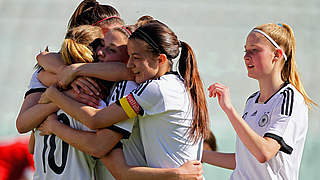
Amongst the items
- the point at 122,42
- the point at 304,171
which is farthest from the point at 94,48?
the point at 304,171

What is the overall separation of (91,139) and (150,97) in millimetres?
303

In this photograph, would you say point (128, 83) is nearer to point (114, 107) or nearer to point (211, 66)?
point (114, 107)

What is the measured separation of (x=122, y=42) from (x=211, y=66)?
16.9 feet

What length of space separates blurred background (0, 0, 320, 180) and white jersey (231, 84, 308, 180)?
427 centimetres

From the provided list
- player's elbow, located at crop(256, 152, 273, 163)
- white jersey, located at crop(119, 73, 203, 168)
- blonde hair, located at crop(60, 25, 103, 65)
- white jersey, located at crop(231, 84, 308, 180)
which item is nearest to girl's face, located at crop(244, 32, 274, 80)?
white jersey, located at crop(231, 84, 308, 180)

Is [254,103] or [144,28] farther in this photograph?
[254,103]

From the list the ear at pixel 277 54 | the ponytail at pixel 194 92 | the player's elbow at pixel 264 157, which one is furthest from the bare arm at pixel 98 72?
the ear at pixel 277 54

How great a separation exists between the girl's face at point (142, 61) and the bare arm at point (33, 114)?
1.34ft

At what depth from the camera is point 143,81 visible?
231 centimetres

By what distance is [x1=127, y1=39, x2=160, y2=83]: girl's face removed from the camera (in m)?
2.28

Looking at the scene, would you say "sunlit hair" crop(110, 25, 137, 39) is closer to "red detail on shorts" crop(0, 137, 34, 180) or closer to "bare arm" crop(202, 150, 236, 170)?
"bare arm" crop(202, 150, 236, 170)

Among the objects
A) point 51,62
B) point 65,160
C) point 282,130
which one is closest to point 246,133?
point 282,130

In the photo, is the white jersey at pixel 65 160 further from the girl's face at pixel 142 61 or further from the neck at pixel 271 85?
the neck at pixel 271 85

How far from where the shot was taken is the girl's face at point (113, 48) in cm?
242
